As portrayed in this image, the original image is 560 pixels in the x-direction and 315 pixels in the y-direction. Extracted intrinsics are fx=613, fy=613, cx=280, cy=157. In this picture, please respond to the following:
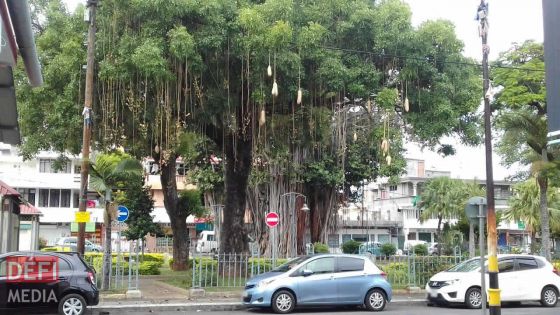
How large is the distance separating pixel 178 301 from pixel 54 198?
41.7m

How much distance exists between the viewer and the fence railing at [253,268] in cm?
1981

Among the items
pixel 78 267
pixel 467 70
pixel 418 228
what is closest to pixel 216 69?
pixel 78 267

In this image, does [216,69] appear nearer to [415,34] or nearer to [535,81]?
[415,34]

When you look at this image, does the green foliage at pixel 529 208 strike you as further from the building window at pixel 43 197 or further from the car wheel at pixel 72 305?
the building window at pixel 43 197

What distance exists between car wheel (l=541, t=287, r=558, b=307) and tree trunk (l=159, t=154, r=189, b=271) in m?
14.7

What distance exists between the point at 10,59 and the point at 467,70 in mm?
16441

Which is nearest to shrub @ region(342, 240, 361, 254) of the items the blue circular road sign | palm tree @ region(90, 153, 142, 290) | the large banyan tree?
the large banyan tree

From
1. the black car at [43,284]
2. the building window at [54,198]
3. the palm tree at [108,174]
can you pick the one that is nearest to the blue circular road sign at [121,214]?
the palm tree at [108,174]

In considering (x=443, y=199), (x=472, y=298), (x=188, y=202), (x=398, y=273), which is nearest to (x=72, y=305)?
(x=472, y=298)

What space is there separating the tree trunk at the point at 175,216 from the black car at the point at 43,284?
11.6m

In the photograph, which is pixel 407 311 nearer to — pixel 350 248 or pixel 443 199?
pixel 350 248

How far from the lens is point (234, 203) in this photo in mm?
22500

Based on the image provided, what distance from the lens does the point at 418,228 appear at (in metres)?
69.2

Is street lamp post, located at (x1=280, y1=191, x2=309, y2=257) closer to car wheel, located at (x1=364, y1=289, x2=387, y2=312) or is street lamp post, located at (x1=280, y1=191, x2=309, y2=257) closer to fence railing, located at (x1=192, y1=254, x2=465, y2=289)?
fence railing, located at (x1=192, y1=254, x2=465, y2=289)
